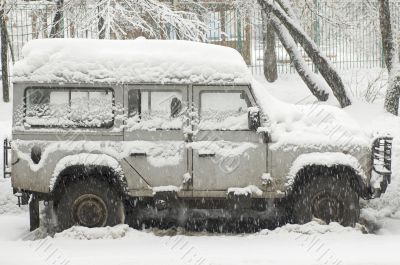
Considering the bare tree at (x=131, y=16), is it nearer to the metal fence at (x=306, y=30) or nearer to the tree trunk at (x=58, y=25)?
the tree trunk at (x=58, y=25)

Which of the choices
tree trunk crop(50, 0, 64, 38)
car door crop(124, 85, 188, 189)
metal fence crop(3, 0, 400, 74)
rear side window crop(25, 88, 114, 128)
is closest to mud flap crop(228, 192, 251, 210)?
car door crop(124, 85, 188, 189)

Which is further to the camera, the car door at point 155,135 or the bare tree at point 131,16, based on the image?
the bare tree at point 131,16

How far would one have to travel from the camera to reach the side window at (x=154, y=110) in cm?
794

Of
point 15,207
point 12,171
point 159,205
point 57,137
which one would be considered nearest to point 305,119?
point 159,205

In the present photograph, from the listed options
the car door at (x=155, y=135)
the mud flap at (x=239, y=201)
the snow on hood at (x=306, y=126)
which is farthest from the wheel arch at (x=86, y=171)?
the snow on hood at (x=306, y=126)

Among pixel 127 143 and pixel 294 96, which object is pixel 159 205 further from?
pixel 294 96

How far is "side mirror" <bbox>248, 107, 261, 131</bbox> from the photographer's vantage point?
778cm

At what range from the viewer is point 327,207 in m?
7.98

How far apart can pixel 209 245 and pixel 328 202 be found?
5.71 ft

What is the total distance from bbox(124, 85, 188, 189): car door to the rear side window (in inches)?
11.9

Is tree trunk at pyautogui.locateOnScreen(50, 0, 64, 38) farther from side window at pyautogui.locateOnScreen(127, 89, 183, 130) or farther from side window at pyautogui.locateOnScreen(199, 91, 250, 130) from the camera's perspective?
side window at pyautogui.locateOnScreen(199, 91, 250, 130)

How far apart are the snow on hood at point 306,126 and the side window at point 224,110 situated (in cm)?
25

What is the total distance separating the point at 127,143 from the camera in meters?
7.91

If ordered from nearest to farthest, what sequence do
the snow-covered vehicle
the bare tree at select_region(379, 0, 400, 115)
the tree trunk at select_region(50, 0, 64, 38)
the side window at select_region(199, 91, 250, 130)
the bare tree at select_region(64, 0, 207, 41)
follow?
the snow-covered vehicle < the side window at select_region(199, 91, 250, 130) < the bare tree at select_region(379, 0, 400, 115) < the bare tree at select_region(64, 0, 207, 41) < the tree trunk at select_region(50, 0, 64, 38)
